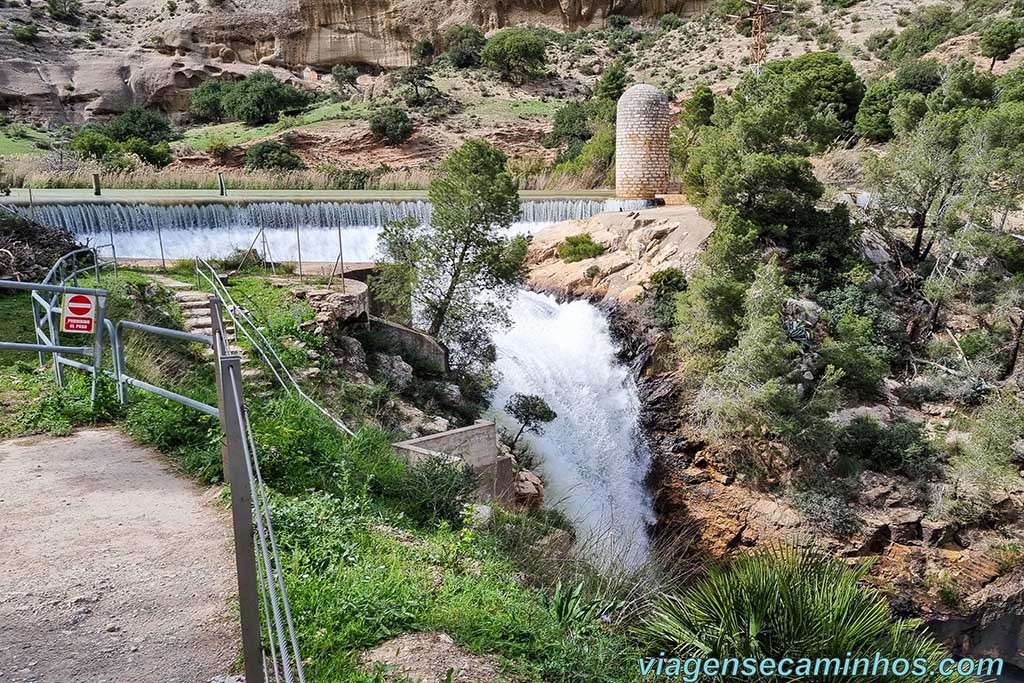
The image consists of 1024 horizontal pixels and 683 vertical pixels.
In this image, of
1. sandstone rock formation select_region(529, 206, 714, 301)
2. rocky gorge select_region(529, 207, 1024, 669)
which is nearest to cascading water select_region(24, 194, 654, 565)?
rocky gorge select_region(529, 207, 1024, 669)

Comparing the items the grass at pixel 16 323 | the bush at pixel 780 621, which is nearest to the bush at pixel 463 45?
the grass at pixel 16 323

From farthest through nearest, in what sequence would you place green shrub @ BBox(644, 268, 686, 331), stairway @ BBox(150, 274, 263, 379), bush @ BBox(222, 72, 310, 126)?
bush @ BBox(222, 72, 310, 126) < green shrub @ BBox(644, 268, 686, 331) < stairway @ BBox(150, 274, 263, 379)

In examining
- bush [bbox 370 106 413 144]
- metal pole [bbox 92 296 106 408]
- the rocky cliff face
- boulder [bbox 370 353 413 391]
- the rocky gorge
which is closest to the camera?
metal pole [bbox 92 296 106 408]

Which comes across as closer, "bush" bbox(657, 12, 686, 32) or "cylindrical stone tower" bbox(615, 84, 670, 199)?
"cylindrical stone tower" bbox(615, 84, 670, 199)

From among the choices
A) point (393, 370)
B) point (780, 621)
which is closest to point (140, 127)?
point (393, 370)

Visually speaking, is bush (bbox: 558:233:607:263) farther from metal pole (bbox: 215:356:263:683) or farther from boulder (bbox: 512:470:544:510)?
metal pole (bbox: 215:356:263:683)

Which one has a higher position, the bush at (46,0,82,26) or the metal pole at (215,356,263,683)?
the bush at (46,0,82,26)

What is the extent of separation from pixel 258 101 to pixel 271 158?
9.03 metres

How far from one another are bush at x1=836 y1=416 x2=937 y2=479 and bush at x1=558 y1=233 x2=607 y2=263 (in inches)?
363

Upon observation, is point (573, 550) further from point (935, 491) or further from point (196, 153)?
point (196, 153)

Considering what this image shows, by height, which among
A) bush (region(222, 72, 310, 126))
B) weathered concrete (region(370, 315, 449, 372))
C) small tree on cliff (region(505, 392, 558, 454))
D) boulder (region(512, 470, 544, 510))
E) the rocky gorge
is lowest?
the rocky gorge

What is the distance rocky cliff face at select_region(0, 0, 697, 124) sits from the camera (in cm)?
4109

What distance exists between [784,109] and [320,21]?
1632 inches

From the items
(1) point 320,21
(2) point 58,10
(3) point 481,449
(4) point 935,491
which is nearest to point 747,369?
(4) point 935,491
